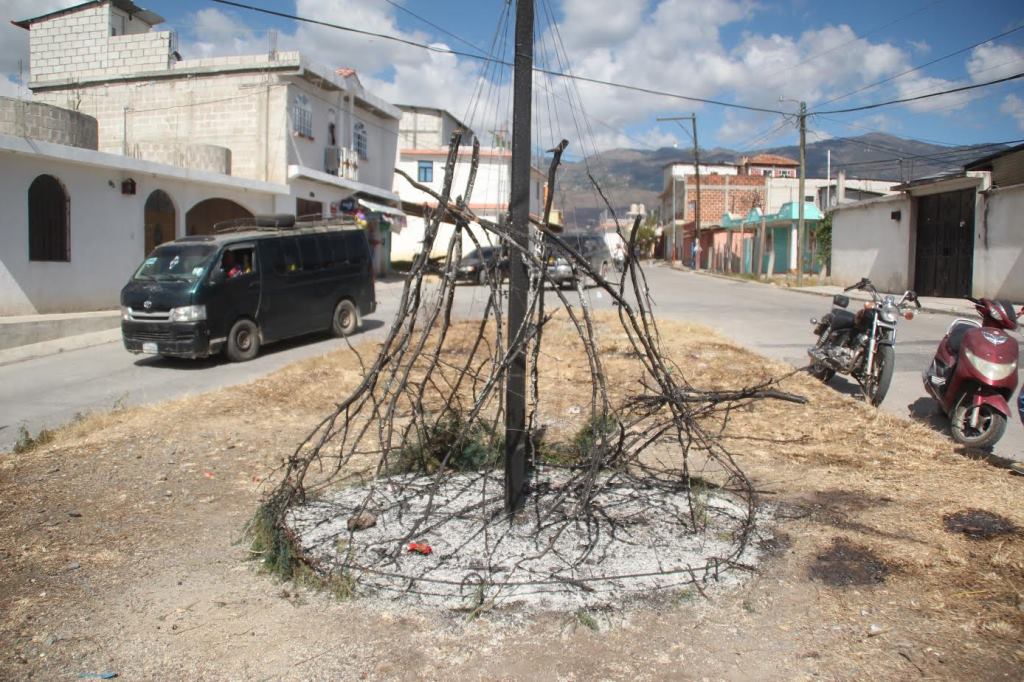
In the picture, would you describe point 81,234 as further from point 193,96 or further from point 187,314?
point 193,96

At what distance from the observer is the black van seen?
1120 centimetres

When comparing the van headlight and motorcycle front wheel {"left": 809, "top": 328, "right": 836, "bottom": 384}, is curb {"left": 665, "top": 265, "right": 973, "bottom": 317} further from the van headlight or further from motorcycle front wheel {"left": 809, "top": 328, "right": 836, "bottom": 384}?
the van headlight

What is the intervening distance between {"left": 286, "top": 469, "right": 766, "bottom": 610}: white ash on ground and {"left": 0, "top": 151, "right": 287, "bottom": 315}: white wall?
1325 centimetres

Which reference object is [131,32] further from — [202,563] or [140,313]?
[202,563]

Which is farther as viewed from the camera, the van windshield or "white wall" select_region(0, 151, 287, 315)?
"white wall" select_region(0, 151, 287, 315)

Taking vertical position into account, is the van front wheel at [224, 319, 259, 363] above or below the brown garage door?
below

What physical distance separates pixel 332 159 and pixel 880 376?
22.6m

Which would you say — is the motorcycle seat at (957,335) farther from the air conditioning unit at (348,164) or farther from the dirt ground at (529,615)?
the air conditioning unit at (348,164)

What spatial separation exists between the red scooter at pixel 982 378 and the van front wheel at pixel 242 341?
937 centimetres

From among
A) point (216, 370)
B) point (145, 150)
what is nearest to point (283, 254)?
point (216, 370)

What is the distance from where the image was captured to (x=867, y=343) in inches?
320

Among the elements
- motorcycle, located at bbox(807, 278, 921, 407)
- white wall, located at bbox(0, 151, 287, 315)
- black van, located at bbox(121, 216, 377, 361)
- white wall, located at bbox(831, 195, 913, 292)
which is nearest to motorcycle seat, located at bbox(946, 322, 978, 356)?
motorcycle, located at bbox(807, 278, 921, 407)

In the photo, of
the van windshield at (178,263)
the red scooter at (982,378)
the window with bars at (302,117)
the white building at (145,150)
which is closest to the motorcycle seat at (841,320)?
the red scooter at (982,378)

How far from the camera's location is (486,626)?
3.50 m
